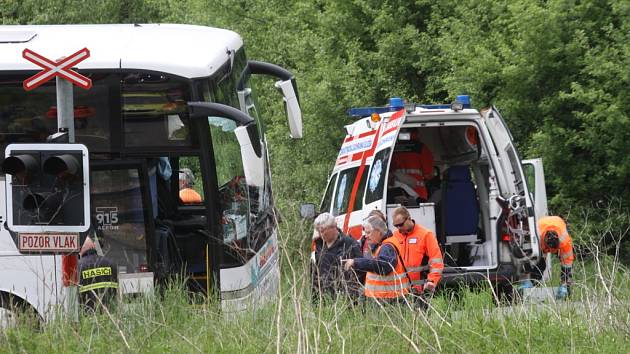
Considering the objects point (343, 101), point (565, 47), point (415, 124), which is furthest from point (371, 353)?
point (343, 101)

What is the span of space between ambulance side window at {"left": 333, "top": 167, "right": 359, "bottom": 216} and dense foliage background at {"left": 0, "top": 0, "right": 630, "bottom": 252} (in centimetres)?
125

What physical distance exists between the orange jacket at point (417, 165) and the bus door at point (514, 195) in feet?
4.61

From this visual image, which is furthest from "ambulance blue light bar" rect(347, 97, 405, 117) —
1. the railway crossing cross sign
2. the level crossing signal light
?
the level crossing signal light

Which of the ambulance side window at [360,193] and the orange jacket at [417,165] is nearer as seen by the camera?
the ambulance side window at [360,193]

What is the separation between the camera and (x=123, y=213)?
39.0 feet

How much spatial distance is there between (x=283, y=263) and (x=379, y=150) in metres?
6.22

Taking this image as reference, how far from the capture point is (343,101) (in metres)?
24.6

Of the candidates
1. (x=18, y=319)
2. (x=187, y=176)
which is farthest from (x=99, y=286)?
(x=187, y=176)

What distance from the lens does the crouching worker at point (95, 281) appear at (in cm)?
970

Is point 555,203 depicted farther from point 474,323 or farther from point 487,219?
point 474,323

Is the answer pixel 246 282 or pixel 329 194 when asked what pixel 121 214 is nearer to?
pixel 246 282

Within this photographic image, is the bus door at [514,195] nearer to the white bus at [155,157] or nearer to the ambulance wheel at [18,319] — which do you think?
the white bus at [155,157]

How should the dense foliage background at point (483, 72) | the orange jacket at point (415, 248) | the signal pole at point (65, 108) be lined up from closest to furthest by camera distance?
the signal pole at point (65, 108) → the orange jacket at point (415, 248) → the dense foliage background at point (483, 72)

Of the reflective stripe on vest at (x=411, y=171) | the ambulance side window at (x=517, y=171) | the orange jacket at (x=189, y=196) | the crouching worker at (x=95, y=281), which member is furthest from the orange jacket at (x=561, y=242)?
the crouching worker at (x=95, y=281)
